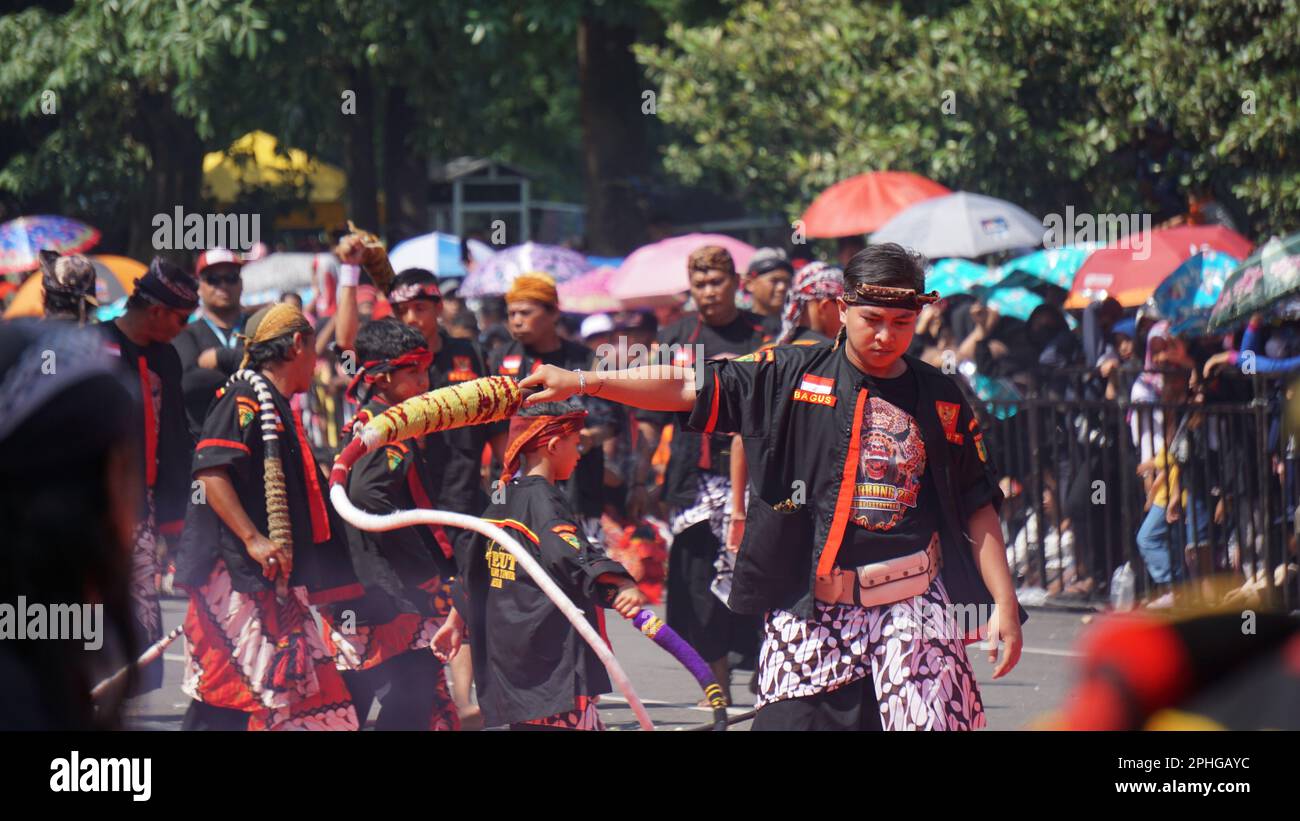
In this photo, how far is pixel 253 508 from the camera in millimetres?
6375

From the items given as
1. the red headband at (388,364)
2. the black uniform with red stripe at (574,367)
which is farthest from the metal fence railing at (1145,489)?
the red headband at (388,364)

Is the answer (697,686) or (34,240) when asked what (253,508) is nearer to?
(697,686)

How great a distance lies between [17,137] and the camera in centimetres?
2452

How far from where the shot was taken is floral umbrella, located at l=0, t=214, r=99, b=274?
17.0 m

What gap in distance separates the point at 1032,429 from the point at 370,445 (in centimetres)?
717

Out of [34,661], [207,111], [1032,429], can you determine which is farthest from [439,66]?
[34,661]

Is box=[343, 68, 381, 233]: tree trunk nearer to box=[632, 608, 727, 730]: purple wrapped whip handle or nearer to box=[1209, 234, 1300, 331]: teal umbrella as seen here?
box=[1209, 234, 1300, 331]: teal umbrella

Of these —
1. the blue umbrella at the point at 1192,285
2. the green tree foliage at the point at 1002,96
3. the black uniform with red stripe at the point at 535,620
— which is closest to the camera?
the black uniform with red stripe at the point at 535,620

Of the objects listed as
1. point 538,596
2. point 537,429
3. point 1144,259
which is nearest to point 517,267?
point 1144,259

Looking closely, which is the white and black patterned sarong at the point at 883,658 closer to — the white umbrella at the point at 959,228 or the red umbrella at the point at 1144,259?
the red umbrella at the point at 1144,259

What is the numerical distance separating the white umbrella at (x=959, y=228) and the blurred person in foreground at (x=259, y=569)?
Answer: 22.9ft

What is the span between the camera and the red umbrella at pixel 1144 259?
12000mm

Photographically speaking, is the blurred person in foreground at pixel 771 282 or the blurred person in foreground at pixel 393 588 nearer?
the blurred person in foreground at pixel 393 588

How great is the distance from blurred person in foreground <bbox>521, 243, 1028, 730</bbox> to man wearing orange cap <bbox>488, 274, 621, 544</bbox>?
3.48 m
